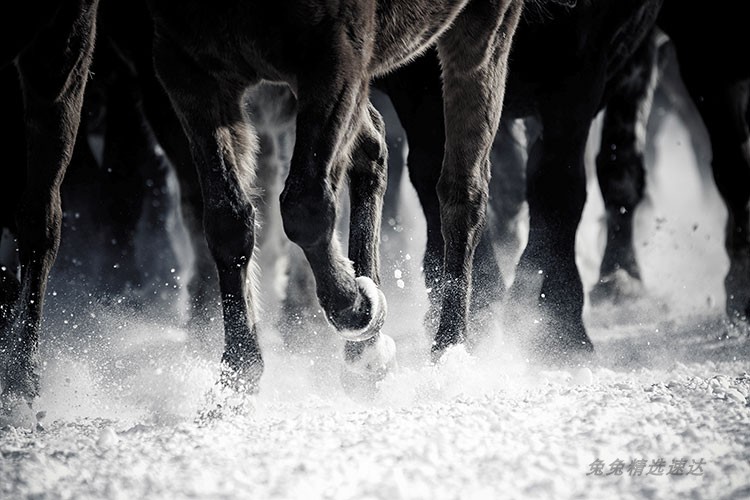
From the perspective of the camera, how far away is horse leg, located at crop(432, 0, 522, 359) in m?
4.66

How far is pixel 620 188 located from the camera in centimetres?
751

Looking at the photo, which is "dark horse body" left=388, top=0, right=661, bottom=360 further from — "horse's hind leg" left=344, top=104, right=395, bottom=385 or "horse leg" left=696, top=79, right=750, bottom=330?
"horse leg" left=696, top=79, right=750, bottom=330

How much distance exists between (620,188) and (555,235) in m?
2.31

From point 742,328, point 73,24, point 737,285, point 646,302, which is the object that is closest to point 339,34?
point 73,24

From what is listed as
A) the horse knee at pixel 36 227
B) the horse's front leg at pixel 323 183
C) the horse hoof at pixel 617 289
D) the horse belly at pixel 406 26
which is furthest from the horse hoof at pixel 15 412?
the horse hoof at pixel 617 289

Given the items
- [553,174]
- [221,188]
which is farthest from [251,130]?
[553,174]

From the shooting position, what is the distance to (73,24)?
4031 millimetres

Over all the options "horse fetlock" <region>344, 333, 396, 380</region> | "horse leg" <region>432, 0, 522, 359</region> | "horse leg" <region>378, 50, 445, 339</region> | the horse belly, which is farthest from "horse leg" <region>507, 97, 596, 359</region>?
the horse belly

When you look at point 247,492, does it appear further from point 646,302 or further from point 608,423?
point 646,302

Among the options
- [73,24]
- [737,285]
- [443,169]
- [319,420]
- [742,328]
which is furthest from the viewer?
[737,285]

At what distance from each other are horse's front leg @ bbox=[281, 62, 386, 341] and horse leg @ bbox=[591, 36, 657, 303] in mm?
4163

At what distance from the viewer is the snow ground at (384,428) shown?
2.53m

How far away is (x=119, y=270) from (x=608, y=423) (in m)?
5.25

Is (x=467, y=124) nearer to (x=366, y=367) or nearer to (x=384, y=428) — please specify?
(x=366, y=367)
